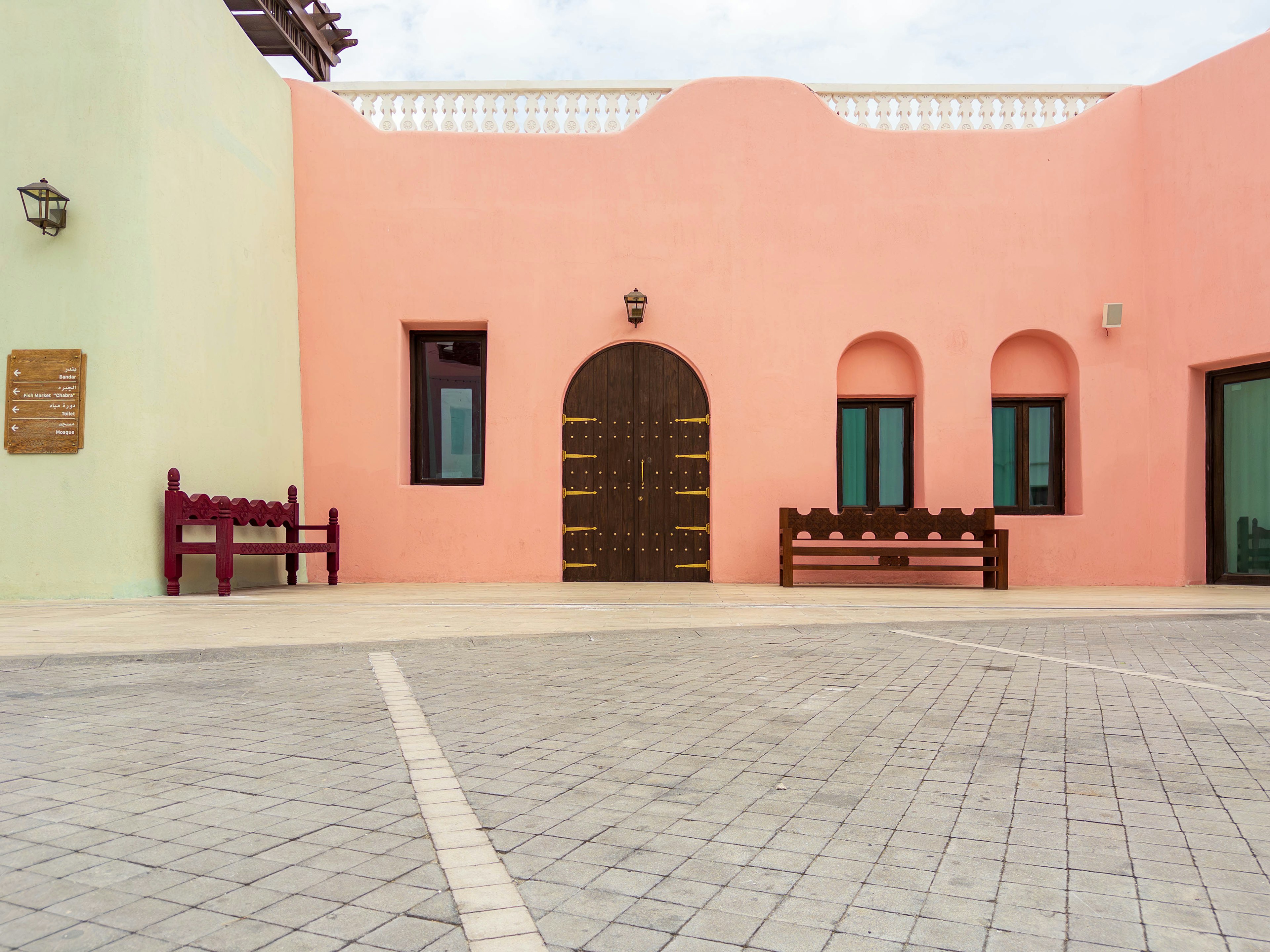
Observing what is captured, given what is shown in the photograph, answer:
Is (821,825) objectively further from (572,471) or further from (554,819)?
(572,471)

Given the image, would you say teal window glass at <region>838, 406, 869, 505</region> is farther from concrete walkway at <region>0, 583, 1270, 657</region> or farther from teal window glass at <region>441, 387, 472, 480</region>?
teal window glass at <region>441, 387, 472, 480</region>

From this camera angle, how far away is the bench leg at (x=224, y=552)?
9516mm

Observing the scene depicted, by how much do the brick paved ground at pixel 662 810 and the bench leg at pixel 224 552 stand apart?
4.02 meters

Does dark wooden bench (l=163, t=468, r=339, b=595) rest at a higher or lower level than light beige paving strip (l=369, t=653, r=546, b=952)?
higher

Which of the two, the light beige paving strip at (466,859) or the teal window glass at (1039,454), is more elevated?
the teal window glass at (1039,454)

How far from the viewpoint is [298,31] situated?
54.0 feet

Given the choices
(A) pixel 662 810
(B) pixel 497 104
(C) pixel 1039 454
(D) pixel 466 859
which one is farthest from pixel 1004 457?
(D) pixel 466 859

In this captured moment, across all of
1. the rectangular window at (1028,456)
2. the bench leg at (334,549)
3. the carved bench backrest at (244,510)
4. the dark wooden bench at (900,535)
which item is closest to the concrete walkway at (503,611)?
the dark wooden bench at (900,535)

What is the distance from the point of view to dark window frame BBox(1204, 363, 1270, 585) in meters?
11.8

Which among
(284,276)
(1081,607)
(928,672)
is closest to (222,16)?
(284,276)

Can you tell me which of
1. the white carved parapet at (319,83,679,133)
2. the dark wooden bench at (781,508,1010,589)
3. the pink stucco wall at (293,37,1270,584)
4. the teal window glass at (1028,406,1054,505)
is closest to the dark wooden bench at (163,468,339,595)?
the pink stucco wall at (293,37,1270,584)

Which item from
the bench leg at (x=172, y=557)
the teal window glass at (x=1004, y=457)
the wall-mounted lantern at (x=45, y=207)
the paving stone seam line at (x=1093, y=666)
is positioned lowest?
the paving stone seam line at (x=1093, y=666)

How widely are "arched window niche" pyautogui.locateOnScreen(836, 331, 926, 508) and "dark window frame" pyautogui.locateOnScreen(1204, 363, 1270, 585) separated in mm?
3605

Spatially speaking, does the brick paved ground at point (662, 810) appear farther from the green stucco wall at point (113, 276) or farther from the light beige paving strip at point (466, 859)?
the green stucco wall at point (113, 276)
